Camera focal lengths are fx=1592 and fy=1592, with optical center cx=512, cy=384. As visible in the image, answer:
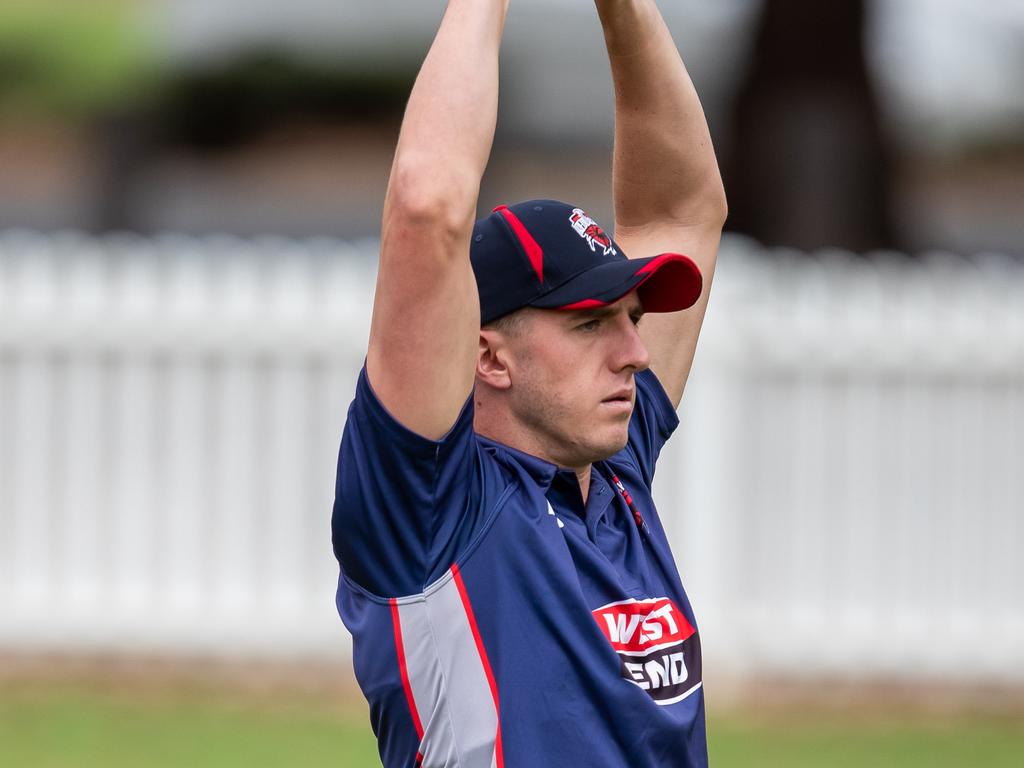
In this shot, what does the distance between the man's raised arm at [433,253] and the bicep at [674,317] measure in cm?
83

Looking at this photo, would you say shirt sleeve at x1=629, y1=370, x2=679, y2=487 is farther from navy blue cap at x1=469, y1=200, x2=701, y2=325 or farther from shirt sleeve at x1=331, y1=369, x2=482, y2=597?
shirt sleeve at x1=331, y1=369, x2=482, y2=597

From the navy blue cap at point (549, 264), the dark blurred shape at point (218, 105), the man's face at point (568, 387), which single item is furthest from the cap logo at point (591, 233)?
the dark blurred shape at point (218, 105)

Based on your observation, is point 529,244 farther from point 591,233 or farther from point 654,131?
point 654,131

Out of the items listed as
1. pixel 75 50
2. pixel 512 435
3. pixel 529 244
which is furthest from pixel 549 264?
pixel 75 50

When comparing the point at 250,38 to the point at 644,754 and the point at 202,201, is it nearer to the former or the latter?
the point at 202,201

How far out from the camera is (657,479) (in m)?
7.39

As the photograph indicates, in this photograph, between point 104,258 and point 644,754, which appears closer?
point 644,754

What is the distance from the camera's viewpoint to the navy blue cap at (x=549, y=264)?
8.46 feet

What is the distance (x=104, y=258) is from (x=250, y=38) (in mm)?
12010

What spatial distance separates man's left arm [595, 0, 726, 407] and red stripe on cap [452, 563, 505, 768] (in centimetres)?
87

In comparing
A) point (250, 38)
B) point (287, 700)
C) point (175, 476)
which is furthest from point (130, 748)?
point (250, 38)

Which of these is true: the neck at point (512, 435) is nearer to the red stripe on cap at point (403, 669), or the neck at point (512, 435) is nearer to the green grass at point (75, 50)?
the red stripe on cap at point (403, 669)

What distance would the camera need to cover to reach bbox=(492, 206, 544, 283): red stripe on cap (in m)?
2.59

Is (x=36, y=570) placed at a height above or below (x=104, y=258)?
below
